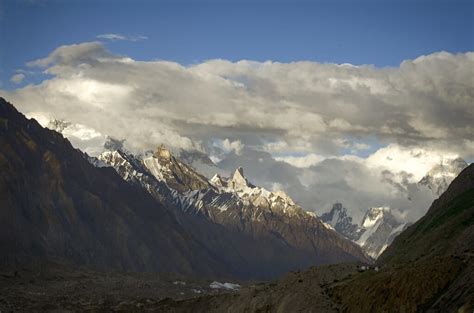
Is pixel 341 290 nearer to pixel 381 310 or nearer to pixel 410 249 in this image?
pixel 381 310

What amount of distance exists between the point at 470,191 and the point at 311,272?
4919cm

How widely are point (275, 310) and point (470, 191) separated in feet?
211

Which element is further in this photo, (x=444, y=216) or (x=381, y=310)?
(x=444, y=216)

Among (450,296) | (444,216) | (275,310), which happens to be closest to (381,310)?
(450,296)

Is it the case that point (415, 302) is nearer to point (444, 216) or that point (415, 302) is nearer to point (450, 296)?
point (450, 296)

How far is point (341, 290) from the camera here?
116 metres

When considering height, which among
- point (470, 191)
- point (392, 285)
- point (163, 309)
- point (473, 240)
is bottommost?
point (163, 309)

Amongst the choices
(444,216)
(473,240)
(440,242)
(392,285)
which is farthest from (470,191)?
(392,285)

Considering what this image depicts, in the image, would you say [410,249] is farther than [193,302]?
No

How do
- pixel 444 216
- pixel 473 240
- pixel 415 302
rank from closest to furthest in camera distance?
pixel 415 302 < pixel 473 240 < pixel 444 216

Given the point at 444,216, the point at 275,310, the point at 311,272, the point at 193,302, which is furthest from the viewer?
the point at 193,302

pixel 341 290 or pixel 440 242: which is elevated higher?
pixel 440 242

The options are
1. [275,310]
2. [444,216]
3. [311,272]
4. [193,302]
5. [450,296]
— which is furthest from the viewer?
[193,302]

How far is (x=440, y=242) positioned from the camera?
427 feet
